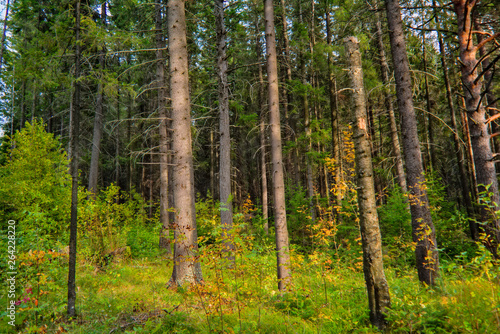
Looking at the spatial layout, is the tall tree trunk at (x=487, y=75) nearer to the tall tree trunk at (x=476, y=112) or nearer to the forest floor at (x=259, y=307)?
the tall tree trunk at (x=476, y=112)

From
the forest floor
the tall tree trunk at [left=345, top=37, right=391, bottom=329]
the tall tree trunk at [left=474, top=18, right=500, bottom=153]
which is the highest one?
the tall tree trunk at [left=474, top=18, right=500, bottom=153]

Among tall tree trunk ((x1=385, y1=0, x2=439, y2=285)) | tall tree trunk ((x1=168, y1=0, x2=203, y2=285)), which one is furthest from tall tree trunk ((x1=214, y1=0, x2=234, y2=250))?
tall tree trunk ((x1=385, y1=0, x2=439, y2=285))

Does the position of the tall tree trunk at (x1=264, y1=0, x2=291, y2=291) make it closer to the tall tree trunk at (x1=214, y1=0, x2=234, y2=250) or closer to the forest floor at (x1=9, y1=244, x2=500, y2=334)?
the forest floor at (x1=9, y1=244, x2=500, y2=334)

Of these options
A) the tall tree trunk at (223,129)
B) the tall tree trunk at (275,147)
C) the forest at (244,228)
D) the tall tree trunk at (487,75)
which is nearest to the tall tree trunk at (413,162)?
the forest at (244,228)

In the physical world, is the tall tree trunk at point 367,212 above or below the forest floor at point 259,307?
above

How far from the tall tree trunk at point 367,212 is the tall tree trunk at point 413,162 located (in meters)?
2.71

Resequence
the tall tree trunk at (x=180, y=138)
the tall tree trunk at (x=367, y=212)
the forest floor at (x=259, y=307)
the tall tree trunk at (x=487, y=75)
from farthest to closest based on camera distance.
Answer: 1. the tall tree trunk at (x=180, y=138)
2. the tall tree trunk at (x=487, y=75)
3. the tall tree trunk at (x=367, y=212)
4. the forest floor at (x=259, y=307)

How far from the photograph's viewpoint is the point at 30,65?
6047mm

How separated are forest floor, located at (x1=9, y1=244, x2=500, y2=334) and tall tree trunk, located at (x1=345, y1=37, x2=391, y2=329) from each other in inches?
8.6

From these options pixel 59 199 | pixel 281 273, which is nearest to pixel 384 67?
pixel 281 273

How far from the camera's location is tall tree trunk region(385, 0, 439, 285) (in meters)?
5.69

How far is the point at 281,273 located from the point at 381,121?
16.1 m

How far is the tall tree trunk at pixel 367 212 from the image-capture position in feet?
11.9

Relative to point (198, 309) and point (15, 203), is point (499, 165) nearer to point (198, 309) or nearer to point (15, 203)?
point (198, 309)
